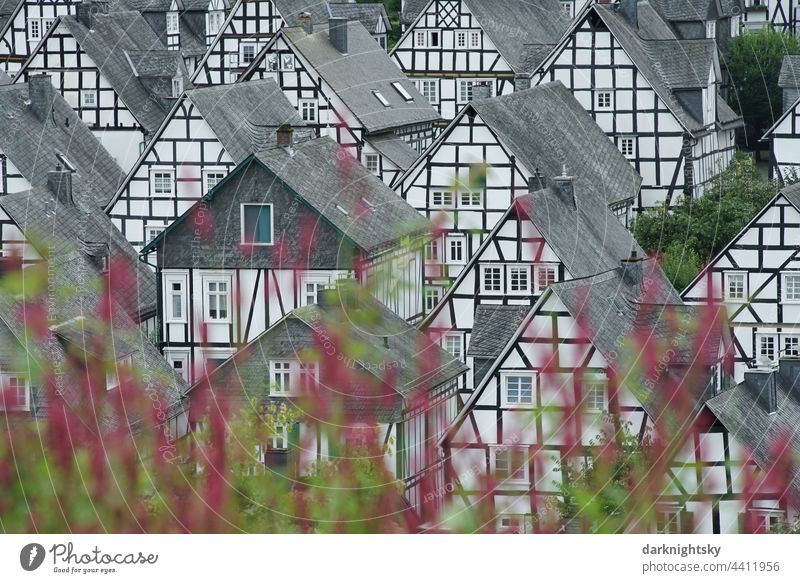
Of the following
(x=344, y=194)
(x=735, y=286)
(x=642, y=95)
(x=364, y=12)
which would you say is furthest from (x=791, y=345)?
(x=364, y=12)

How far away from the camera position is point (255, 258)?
3092 cm

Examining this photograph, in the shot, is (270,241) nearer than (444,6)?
Yes

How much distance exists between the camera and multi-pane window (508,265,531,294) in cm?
3200

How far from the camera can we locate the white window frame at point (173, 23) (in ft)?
182

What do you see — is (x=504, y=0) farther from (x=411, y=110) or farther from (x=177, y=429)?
(x=177, y=429)

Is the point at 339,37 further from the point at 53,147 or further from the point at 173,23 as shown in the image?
the point at 173,23

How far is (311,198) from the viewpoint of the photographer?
3109cm

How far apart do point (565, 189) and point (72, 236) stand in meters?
6.41

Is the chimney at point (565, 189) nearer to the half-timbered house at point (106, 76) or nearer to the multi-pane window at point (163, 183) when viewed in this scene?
the multi-pane window at point (163, 183)

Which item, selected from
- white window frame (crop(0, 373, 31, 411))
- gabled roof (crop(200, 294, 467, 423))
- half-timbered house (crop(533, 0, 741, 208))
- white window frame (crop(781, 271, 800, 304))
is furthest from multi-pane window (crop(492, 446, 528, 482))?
half-timbered house (crop(533, 0, 741, 208))

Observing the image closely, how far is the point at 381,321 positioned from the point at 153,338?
15.4 ft
